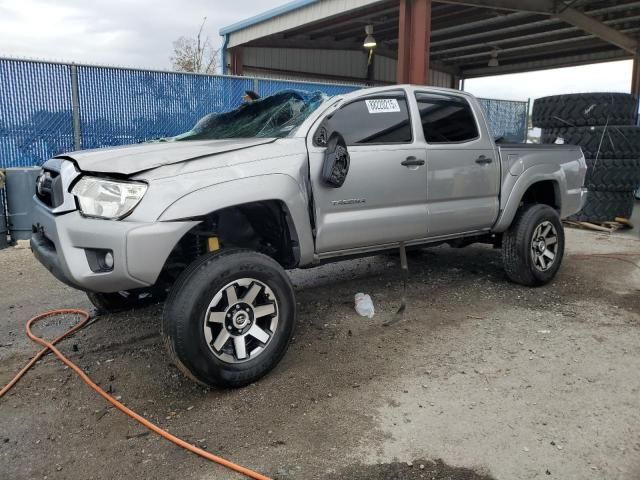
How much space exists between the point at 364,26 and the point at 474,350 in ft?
54.3

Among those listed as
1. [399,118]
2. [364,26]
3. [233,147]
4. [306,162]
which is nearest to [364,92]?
[399,118]

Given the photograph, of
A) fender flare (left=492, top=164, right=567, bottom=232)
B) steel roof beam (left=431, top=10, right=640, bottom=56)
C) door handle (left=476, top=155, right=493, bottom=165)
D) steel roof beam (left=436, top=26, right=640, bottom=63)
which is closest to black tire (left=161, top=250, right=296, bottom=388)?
door handle (left=476, top=155, right=493, bottom=165)

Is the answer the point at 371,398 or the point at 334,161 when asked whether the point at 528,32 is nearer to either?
the point at 334,161

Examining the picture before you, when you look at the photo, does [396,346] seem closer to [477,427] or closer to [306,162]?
[477,427]

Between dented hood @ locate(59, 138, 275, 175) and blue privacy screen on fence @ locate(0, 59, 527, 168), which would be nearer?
dented hood @ locate(59, 138, 275, 175)

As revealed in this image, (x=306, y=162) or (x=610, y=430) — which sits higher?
(x=306, y=162)

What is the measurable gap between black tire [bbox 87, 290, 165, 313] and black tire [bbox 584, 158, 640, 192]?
783 centimetres

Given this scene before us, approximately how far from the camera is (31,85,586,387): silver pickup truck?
9.72 feet

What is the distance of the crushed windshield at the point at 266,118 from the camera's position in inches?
154

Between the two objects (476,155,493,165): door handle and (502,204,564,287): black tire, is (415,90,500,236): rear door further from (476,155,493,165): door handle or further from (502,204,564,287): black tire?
(502,204,564,287): black tire

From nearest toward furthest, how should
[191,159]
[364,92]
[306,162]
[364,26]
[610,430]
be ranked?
[610,430]
[191,159]
[306,162]
[364,92]
[364,26]

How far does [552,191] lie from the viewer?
5.66m

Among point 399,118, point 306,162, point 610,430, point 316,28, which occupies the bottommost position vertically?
point 610,430

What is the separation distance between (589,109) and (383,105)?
6235 mm
